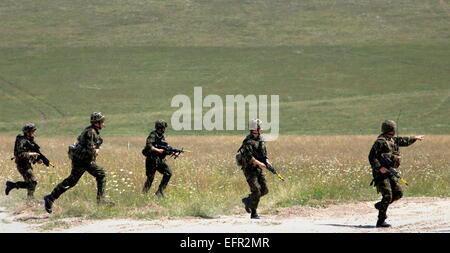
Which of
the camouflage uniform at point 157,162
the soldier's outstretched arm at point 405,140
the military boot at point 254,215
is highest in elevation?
the soldier's outstretched arm at point 405,140

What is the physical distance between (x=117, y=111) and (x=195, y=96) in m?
8.11

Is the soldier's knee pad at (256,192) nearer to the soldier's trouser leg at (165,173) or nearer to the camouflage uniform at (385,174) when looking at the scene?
the camouflage uniform at (385,174)

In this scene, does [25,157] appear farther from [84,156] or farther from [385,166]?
[385,166]

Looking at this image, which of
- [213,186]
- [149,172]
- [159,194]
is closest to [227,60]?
[213,186]

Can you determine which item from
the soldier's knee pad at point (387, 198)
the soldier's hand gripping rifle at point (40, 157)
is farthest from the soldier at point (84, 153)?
the soldier's knee pad at point (387, 198)

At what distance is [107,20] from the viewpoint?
94.9m

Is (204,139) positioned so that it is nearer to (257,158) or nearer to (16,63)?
(257,158)

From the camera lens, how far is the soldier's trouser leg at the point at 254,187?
46.6ft

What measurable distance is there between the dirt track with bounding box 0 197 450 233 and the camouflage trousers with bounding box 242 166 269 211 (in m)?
0.31

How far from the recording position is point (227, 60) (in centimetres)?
8081

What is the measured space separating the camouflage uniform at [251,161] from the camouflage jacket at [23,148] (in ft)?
14.0

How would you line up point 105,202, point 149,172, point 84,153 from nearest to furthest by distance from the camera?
1. point 84,153
2. point 105,202
3. point 149,172

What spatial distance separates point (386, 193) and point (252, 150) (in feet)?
7.87

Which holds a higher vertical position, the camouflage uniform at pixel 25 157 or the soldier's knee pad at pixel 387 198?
the camouflage uniform at pixel 25 157
